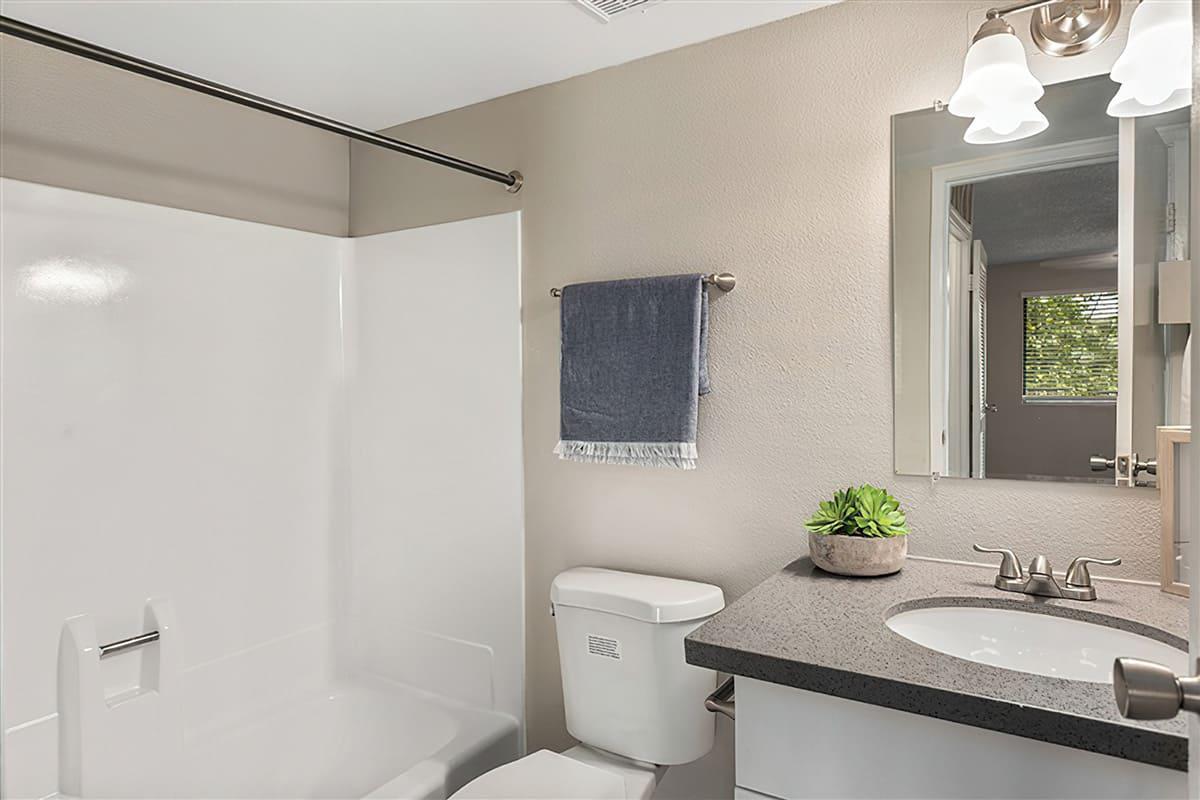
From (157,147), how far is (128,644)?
54.7 inches

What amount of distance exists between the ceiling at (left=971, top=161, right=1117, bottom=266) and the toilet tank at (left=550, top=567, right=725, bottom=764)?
3.36 ft

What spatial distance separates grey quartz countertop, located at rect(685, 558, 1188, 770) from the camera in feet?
3.13

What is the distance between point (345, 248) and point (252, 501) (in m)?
0.93

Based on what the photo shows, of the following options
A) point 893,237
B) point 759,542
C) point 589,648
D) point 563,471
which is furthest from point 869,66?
point 589,648

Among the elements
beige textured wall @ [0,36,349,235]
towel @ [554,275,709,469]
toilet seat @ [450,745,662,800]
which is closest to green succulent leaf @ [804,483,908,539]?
towel @ [554,275,709,469]

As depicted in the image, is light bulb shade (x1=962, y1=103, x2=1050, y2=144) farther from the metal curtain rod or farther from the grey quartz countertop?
the metal curtain rod

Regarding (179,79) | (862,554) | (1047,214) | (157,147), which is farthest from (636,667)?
(157,147)

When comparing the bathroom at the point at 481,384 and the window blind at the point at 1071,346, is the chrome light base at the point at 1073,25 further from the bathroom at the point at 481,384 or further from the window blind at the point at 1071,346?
the window blind at the point at 1071,346

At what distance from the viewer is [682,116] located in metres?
2.04

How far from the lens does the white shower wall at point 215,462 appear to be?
1923 mm

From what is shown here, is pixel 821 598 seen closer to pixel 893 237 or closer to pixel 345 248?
pixel 893 237

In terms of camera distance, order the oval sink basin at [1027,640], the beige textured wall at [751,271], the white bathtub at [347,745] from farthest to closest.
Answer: the white bathtub at [347,745]
the beige textured wall at [751,271]
the oval sink basin at [1027,640]

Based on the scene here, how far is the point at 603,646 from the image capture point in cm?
193

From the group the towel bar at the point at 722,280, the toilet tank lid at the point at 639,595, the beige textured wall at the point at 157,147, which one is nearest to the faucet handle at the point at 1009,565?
the toilet tank lid at the point at 639,595
